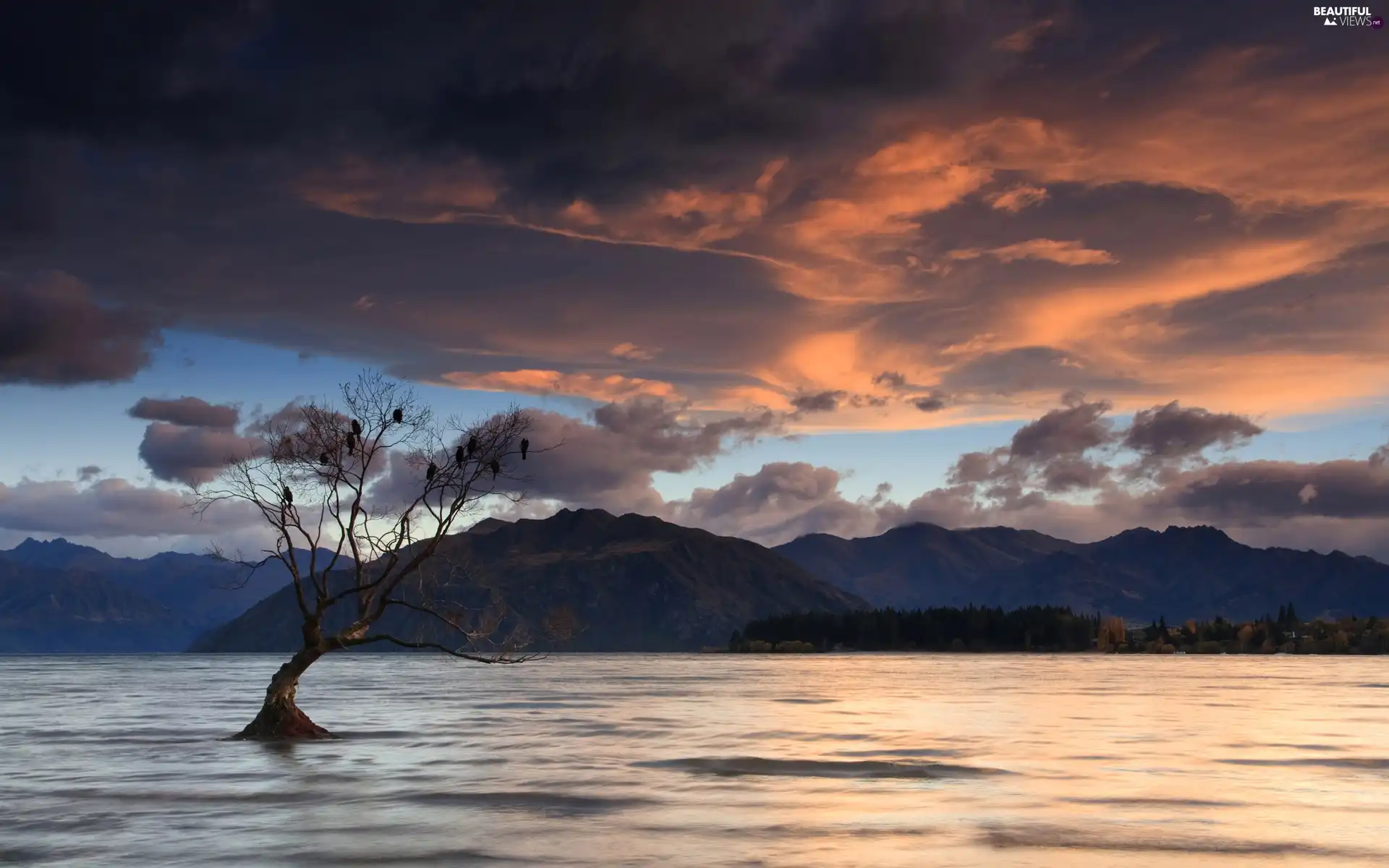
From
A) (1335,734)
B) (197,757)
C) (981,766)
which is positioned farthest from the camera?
(1335,734)

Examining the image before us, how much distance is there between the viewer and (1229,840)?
26797 millimetres

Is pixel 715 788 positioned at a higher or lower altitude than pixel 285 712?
lower

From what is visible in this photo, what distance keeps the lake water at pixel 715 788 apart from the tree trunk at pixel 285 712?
77.3 inches

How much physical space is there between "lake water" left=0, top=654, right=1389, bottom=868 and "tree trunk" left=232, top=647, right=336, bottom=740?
6.44ft

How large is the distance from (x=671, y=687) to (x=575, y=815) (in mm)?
98692

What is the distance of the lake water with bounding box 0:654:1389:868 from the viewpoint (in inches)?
1022

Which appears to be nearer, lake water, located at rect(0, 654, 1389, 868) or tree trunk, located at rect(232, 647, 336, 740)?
lake water, located at rect(0, 654, 1389, 868)

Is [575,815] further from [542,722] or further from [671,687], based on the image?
[671,687]

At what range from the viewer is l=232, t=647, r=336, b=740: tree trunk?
51.8 m

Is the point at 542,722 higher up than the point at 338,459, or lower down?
lower down

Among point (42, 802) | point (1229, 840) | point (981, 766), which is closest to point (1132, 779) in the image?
point (981, 766)

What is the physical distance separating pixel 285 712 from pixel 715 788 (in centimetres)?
2401

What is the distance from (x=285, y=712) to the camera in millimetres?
53062

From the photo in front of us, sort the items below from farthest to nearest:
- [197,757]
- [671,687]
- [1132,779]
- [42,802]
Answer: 1. [671,687]
2. [197,757]
3. [1132,779]
4. [42,802]
